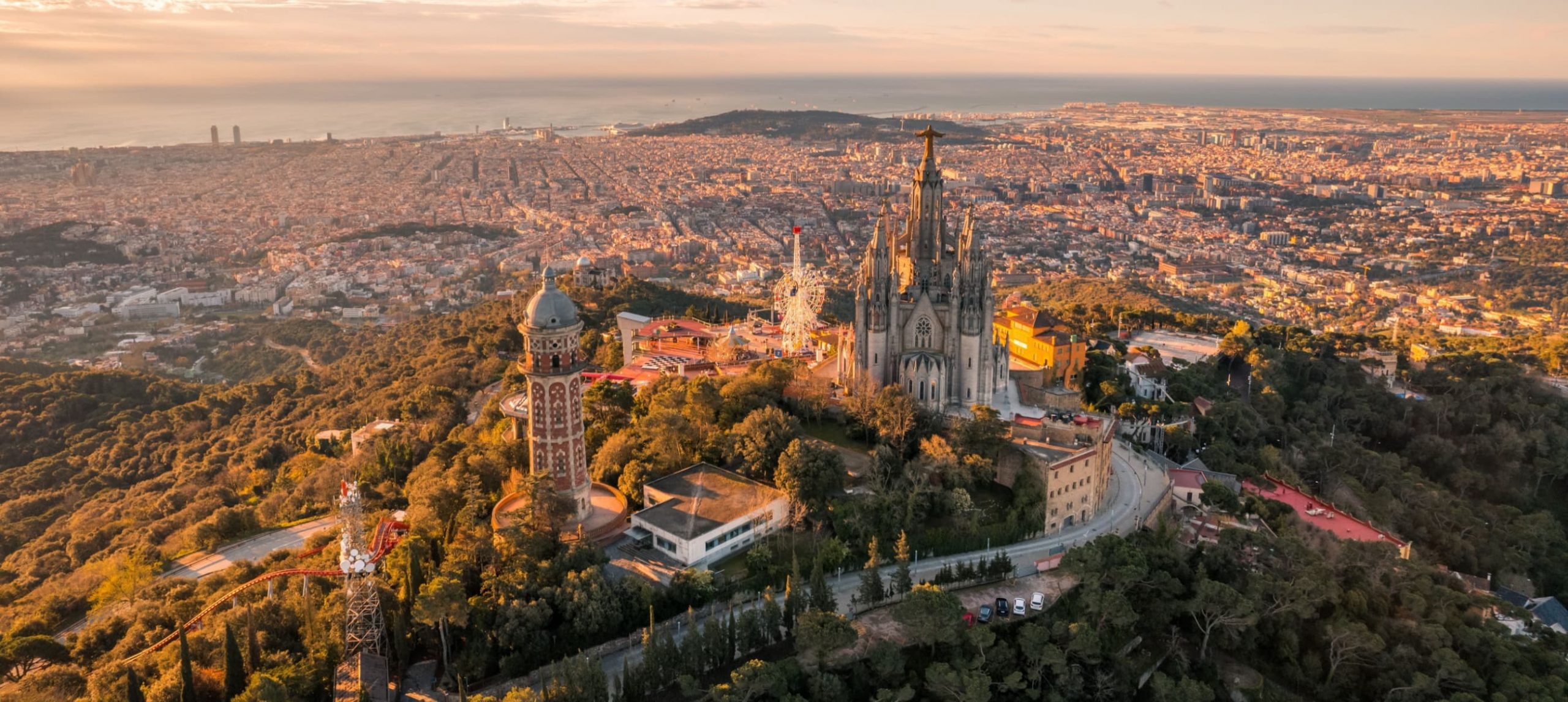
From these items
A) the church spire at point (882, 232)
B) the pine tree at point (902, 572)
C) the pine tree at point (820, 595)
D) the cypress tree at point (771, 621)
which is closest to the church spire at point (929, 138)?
the church spire at point (882, 232)

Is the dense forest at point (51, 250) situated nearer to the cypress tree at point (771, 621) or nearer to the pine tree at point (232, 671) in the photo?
the pine tree at point (232, 671)

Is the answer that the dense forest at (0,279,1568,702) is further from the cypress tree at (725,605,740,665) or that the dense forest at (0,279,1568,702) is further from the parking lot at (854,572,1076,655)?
the parking lot at (854,572,1076,655)

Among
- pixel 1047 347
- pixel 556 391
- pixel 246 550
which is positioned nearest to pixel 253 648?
pixel 556 391

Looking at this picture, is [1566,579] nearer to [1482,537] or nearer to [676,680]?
[1482,537]

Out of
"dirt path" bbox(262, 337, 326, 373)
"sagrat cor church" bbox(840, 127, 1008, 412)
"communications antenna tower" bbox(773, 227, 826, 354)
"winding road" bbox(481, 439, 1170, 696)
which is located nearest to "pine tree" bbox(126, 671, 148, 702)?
"winding road" bbox(481, 439, 1170, 696)

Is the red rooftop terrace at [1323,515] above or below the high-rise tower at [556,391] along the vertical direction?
below

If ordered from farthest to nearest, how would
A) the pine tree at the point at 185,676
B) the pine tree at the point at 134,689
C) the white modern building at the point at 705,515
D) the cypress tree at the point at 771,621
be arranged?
the white modern building at the point at 705,515, the cypress tree at the point at 771,621, the pine tree at the point at 185,676, the pine tree at the point at 134,689
